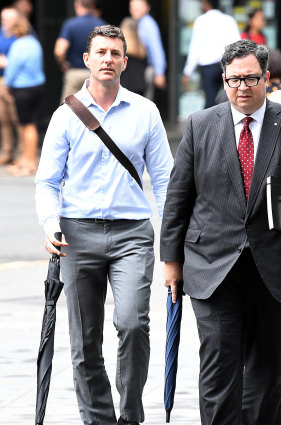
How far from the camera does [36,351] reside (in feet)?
23.4

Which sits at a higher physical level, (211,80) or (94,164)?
(94,164)

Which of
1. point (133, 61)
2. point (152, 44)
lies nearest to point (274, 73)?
point (133, 61)

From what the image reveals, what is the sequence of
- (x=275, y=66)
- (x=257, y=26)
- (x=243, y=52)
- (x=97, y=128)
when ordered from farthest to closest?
(x=257, y=26) < (x=275, y=66) < (x=97, y=128) < (x=243, y=52)

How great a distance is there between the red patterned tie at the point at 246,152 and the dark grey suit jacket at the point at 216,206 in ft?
0.12

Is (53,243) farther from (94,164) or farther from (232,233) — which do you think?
(232,233)

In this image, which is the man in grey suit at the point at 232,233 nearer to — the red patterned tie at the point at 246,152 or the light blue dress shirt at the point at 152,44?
the red patterned tie at the point at 246,152

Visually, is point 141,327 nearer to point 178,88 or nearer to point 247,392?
point 247,392

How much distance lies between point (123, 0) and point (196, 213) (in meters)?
16.6

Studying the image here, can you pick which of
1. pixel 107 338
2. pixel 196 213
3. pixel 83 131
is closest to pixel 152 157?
pixel 83 131

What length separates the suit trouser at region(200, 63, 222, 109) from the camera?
47.9ft

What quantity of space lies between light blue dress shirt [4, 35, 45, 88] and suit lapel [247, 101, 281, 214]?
32.9ft

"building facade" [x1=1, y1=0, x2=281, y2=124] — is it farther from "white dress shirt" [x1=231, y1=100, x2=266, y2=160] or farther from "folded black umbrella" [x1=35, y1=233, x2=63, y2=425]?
"white dress shirt" [x1=231, y1=100, x2=266, y2=160]

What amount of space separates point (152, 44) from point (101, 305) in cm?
1076

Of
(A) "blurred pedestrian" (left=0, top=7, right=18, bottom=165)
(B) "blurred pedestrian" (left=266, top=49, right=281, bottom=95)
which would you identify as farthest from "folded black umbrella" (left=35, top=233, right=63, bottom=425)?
(A) "blurred pedestrian" (left=0, top=7, right=18, bottom=165)
